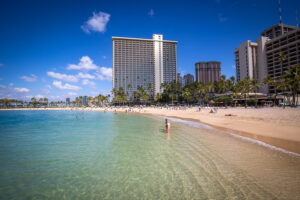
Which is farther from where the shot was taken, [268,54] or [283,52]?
[268,54]

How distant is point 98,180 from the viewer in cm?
603

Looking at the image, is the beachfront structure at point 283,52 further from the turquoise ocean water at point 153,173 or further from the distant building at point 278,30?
the turquoise ocean water at point 153,173

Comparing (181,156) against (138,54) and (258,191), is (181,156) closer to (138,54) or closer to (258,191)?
(258,191)

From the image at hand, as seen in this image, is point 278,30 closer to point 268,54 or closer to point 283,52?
point 268,54

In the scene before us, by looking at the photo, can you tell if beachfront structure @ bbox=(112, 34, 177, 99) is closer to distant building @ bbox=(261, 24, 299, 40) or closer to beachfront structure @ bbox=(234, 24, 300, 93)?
beachfront structure @ bbox=(234, 24, 300, 93)

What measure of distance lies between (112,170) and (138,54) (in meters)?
139

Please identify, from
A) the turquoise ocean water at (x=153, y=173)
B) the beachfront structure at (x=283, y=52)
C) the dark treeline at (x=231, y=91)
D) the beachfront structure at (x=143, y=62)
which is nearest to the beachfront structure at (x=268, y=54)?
the beachfront structure at (x=283, y=52)

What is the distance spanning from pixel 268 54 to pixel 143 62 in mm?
95901

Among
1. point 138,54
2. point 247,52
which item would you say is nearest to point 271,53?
point 247,52

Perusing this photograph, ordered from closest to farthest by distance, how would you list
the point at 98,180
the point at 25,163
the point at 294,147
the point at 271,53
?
the point at 98,180, the point at 25,163, the point at 294,147, the point at 271,53

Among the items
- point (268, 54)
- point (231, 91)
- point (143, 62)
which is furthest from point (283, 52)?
point (143, 62)

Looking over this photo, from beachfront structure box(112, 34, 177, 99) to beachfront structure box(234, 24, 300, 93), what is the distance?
59.7 meters

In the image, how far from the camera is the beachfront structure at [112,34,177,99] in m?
133

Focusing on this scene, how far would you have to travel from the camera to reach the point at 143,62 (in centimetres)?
13862
